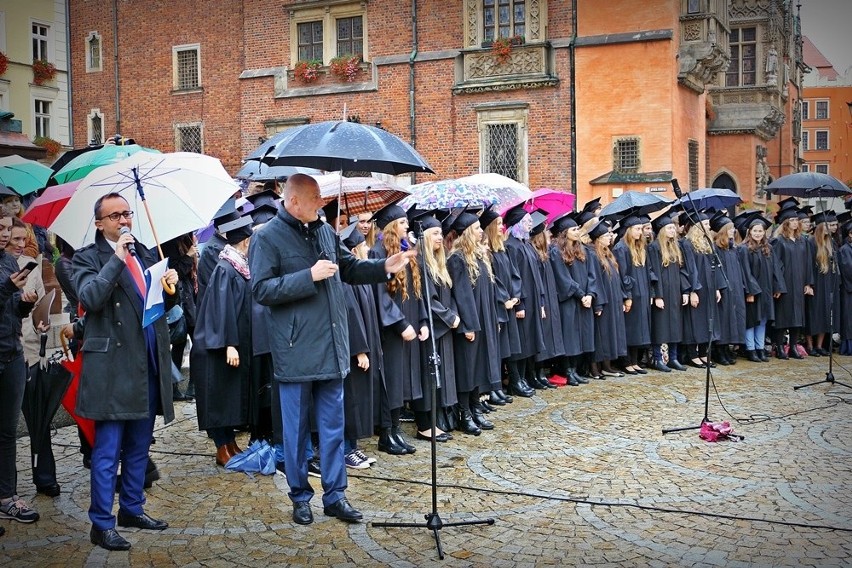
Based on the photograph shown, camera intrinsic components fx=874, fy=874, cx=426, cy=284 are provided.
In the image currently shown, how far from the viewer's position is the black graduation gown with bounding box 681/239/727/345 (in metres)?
13.6

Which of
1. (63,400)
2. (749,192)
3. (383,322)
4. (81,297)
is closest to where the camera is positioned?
(81,297)

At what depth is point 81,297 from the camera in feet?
18.1

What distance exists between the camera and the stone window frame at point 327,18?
28.0 m

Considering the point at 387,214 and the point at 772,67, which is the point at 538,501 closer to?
the point at 387,214

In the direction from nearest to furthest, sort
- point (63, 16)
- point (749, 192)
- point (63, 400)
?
point (63, 400) < point (63, 16) < point (749, 192)

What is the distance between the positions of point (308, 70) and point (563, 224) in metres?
17.7

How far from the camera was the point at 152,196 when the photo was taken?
638cm

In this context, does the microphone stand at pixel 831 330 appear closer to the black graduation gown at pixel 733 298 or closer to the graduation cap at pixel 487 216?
the black graduation gown at pixel 733 298

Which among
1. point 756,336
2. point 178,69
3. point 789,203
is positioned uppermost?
point 178,69

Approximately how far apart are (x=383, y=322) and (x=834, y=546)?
13.5ft

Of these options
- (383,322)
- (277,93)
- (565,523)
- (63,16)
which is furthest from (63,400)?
(63,16)

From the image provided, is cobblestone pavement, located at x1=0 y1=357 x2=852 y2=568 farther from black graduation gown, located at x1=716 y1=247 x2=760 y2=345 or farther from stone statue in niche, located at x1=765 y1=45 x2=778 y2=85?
stone statue in niche, located at x1=765 y1=45 x2=778 y2=85

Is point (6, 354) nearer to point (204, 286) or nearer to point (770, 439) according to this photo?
point (204, 286)

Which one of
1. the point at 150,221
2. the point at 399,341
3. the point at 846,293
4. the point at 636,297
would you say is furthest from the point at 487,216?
the point at 846,293
